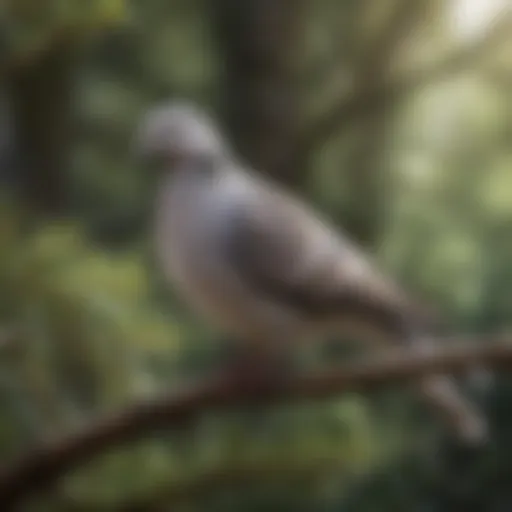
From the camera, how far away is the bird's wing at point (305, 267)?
3.78 feet

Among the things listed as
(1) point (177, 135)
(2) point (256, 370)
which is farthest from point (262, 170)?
(2) point (256, 370)

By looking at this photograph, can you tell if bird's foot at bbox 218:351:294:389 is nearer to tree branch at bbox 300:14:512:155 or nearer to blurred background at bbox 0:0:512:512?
blurred background at bbox 0:0:512:512

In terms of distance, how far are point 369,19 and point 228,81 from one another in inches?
6.4

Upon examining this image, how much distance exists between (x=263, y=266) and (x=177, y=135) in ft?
0.54

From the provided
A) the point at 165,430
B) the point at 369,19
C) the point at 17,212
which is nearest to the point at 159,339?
the point at 165,430

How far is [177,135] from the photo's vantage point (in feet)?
3.84

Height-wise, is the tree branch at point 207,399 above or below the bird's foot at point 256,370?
below

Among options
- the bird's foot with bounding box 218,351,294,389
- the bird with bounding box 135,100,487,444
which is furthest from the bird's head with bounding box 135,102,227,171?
the bird's foot with bounding box 218,351,294,389

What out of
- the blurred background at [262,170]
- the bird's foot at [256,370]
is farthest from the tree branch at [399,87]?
the bird's foot at [256,370]

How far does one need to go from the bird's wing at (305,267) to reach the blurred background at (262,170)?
23mm

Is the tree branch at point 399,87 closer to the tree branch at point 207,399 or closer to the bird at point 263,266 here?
the bird at point 263,266

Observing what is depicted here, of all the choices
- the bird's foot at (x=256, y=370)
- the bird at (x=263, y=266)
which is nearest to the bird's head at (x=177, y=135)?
the bird at (x=263, y=266)

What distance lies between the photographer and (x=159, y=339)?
1165 millimetres

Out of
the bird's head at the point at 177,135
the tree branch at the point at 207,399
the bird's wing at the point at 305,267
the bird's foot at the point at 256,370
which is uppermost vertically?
the bird's head at the point at 177,135
